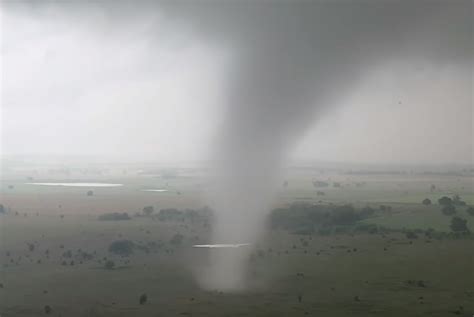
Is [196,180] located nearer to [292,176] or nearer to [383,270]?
[292,176]

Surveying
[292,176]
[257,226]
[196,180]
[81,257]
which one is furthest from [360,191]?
[81,257]

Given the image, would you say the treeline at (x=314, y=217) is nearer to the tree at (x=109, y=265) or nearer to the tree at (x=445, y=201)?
the tree at (x=445, y=201)

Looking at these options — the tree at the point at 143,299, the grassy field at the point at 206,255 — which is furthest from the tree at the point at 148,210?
the tree at the point at 143,299

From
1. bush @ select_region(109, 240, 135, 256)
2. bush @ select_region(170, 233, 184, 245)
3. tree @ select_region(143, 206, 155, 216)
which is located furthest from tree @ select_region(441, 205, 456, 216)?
bush @ select_region(109, 240, 135, 256)

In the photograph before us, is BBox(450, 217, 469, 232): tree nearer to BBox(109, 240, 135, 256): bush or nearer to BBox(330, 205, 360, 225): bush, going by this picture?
BBox(330, 205, 360, 225): bush

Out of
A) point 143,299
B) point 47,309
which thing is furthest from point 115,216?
point 47,309

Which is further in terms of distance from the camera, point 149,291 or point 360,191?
point 360,191
